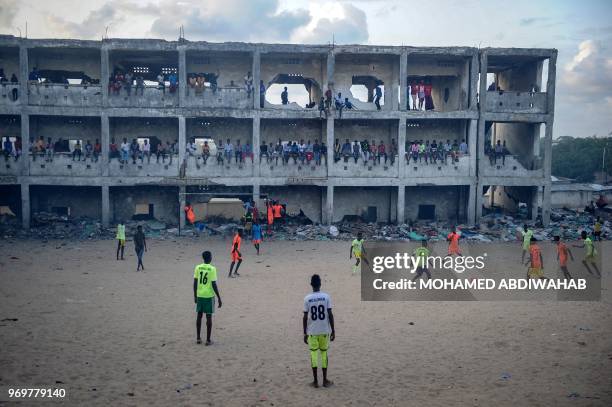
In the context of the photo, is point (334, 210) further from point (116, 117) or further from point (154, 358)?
point (154, 358)

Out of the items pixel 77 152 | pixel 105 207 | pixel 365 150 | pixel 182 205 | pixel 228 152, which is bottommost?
pixel 105 207

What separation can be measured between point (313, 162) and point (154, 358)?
1782 centimetres

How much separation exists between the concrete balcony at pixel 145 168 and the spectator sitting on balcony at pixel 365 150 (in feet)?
28.7

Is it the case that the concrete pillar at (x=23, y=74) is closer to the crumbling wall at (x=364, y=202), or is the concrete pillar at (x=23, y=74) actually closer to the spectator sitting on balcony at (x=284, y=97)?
the spectator sitting on balcony at (x=284, y=97)

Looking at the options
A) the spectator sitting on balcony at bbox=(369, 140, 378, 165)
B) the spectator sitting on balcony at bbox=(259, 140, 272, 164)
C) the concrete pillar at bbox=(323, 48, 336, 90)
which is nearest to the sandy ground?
the spectator sitting on balcony at bbox=(259, 140, 272, 164)

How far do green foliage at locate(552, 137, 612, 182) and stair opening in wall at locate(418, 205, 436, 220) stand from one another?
29.3 m

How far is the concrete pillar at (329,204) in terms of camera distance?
85.3 ft

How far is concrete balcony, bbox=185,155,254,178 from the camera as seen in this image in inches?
997

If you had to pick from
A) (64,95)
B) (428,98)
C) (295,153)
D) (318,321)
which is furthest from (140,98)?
(318,321)

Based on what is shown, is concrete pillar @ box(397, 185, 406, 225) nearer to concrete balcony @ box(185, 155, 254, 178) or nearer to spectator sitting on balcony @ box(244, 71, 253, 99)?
concrete balcony @ box(185, 155, 254, 178)

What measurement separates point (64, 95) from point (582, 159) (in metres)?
47.6

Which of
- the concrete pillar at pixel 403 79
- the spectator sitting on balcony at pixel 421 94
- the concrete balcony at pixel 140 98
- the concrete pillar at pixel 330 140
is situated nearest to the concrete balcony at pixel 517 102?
the spectator sitting on balcony at pixel 421 94

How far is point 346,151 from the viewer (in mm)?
26406

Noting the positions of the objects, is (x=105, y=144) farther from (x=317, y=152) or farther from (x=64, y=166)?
(x=317, y=152)
